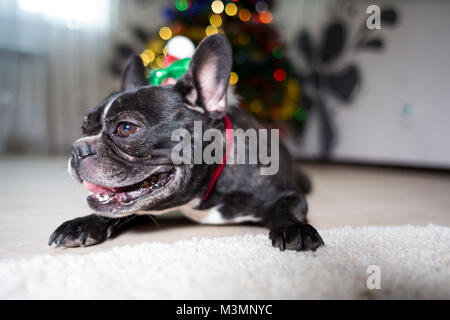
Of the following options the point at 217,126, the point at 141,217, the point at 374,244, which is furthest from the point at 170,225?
the point at 374,244

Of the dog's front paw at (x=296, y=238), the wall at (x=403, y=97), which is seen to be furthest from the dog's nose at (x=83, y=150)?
the wall at (x=403, y=97)

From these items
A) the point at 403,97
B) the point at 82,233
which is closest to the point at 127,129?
the point at 82,233

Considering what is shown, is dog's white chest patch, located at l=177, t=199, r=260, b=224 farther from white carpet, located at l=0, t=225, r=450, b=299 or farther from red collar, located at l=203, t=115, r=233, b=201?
white carpet, located at l=0, t=225, r=450, b=299

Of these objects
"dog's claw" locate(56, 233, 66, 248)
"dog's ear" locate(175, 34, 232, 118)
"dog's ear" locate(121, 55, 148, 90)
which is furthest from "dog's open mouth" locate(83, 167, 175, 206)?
"dog's ear" locate(121, 55, 148, 90)

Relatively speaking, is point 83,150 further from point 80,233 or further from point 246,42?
point 246,42

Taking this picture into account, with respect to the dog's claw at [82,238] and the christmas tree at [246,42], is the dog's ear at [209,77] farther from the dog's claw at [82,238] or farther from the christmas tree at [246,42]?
the christmas tree at [246,42]

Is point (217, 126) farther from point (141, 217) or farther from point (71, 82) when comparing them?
point (71, 82)

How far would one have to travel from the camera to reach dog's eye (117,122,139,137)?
34.7 inches

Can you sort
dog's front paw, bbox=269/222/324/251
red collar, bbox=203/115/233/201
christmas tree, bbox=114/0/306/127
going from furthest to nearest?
christmas tree, bbox=114/0/306/127 → red collar, bbox=203/115/233/201 → dog's front paw, bbox=269/222/324/251

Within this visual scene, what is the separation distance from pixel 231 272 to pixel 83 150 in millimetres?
464

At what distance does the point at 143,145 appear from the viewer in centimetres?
88

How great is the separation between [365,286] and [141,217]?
706 millimetres

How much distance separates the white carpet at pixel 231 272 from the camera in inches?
22.7

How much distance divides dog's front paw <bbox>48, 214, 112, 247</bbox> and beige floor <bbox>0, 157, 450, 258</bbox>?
0.02 m
